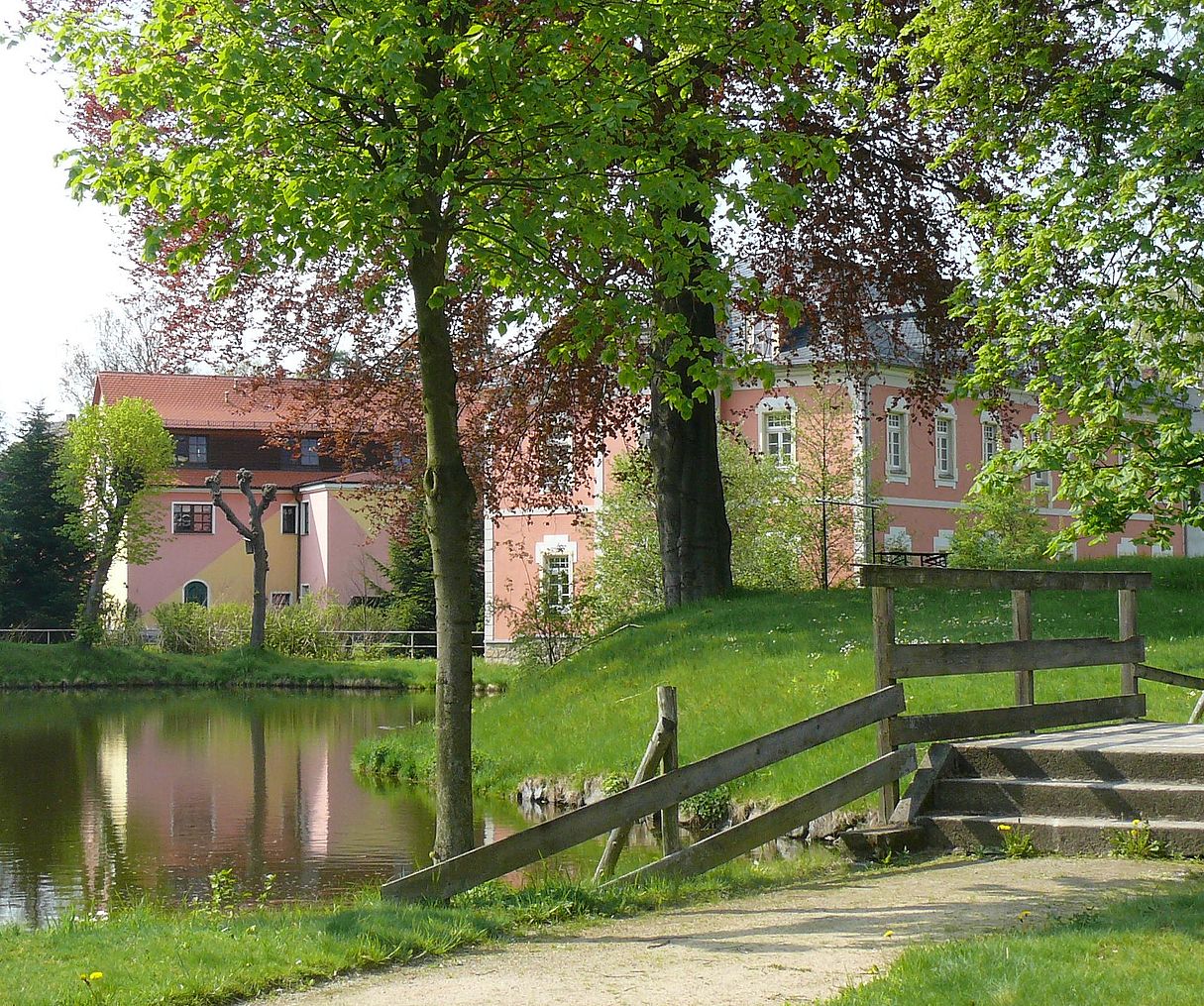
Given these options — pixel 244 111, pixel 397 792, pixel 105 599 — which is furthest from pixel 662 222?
pixel 105 599

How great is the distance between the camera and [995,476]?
14.7 m

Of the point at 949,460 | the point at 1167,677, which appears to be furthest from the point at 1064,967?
the point at 949,460

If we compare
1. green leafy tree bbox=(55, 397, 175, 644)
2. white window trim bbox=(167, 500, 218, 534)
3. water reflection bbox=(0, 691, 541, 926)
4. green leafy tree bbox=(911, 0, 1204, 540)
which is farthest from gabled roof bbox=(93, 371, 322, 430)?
green leafy tree bbox=(911, 0, 1204, 540)

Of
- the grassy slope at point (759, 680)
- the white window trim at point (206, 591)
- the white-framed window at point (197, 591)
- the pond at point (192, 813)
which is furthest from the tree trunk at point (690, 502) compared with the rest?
the white-framed window at point (197, 591)

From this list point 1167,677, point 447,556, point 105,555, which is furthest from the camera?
point 105,555

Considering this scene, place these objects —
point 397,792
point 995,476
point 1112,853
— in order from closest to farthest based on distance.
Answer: point 1112,853 → point 995,476 → point 397,792

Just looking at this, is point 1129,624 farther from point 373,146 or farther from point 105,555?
point 105,555

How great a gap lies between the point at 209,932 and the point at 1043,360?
10.8 metres

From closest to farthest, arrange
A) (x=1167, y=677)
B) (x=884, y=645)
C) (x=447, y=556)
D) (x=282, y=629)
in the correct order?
(x=447, y=556) → (x=884, y=645) → (x=1167, y=677) → (x=282, y=629)

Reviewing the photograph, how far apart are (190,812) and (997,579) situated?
11140 mm

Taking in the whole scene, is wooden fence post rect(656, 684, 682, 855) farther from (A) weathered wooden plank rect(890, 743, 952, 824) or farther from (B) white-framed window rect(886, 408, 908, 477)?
(B) white-framed window rect(886, 408, 908, 477)

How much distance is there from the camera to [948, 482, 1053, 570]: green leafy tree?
4109cm

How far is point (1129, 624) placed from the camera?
1206 centimetres

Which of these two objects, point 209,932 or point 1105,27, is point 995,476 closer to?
point 1105,27
